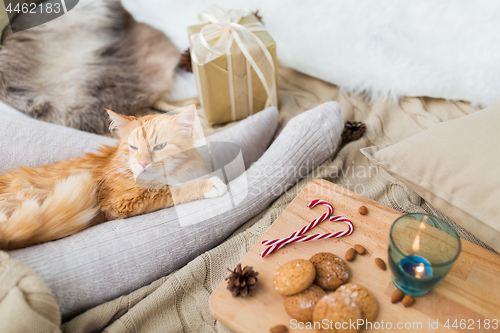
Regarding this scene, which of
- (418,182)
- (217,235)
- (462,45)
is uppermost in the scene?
(462,45)

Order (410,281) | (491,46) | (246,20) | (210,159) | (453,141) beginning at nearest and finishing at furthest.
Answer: (410,281) → (453,141) → (210,159) → (491,46) → (246,20)

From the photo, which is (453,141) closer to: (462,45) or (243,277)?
(243,277)

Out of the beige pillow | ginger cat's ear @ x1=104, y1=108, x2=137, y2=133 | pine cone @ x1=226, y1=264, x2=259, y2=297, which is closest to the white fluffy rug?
the beige pillow

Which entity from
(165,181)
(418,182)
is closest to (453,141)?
(418,182)

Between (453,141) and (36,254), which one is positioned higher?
(453,141)

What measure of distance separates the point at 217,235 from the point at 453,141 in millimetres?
495

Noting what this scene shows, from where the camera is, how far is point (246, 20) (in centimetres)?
100

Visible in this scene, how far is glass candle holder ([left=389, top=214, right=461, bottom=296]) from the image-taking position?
0.40 metres


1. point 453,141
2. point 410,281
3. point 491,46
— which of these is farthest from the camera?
point 491,46

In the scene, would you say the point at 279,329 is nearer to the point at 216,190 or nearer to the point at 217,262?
the point at 217,262

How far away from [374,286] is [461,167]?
0.26m

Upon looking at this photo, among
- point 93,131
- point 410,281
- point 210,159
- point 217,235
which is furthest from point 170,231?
point 93,131

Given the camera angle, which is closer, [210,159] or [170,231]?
[170,231]

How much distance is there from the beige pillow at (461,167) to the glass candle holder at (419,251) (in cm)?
11
